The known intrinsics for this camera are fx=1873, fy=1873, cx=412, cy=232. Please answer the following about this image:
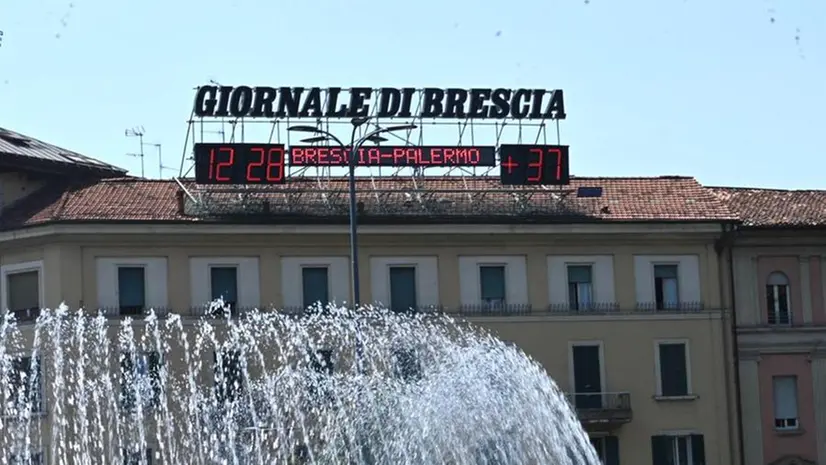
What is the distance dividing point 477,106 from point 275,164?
8.05m

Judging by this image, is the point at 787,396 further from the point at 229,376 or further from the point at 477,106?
the point at 229,376

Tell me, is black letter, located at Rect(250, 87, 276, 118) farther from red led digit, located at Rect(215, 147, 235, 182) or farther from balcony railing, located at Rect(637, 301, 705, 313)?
balcony railing, located at Rect(637, 301, 705, 313)

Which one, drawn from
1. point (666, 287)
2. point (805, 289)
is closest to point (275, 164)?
point (666, 287)

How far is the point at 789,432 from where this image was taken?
206ft

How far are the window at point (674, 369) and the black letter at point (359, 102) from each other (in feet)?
41.4

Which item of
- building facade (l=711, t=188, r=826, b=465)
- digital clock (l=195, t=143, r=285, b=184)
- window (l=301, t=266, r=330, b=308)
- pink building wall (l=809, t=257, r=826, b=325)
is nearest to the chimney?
digital clock (l=195, t=143, r=285, b=184)

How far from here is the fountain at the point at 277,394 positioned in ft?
→ 138

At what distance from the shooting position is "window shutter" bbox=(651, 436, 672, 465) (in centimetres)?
6053

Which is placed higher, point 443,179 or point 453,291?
point 443,179

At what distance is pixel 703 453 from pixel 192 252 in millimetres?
17802

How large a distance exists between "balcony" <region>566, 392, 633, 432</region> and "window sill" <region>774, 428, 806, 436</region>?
231 inches

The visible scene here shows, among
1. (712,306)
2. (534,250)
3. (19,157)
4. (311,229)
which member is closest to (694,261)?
(712,306)

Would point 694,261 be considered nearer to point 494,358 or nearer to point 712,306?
point 712,306

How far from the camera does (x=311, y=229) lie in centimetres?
5900
